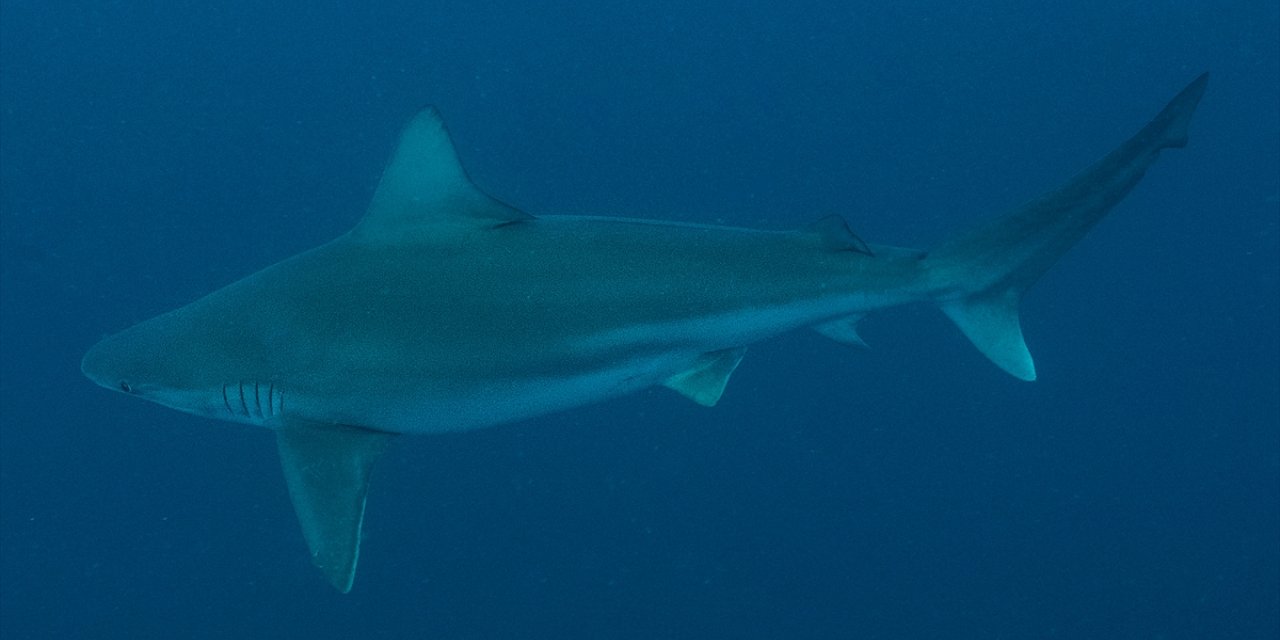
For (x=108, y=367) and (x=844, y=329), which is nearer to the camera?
(x=108, y=367)

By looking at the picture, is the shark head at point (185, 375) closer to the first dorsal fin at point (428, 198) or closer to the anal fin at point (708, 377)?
the first dorsal fin at point (428, 198)

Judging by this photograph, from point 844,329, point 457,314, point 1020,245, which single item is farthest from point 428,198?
point 1020,245

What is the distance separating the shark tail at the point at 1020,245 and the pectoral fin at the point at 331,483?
253cm

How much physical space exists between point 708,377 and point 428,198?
144cm

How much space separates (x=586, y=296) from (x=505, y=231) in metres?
0.44

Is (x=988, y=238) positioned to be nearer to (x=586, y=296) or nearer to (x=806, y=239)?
(x=806, y=239)

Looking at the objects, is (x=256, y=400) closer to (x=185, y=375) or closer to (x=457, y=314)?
(x=185, y=375)

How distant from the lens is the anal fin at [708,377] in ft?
13.2

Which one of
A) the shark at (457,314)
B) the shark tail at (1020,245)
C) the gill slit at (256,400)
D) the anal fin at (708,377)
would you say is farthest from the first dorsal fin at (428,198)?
the shark tail at (1020,245)

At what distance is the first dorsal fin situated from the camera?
378cm

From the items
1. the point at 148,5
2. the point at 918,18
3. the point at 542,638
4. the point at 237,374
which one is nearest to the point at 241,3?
the point at 148,5

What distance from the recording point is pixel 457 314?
3.66 metres

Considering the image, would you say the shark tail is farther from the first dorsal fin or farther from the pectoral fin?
the pectoral fin

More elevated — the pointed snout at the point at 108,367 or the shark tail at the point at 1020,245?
the shark tail at the point at 1020,245
